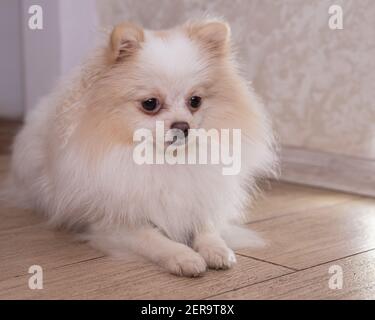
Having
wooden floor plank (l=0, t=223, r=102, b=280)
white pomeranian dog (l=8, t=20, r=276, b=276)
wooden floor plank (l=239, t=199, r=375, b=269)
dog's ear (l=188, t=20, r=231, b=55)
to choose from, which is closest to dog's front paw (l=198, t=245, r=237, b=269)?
white pomeranian dog (l=8, t=20, r=276, b=276)

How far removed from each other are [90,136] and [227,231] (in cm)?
49

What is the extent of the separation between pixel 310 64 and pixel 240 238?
994mm

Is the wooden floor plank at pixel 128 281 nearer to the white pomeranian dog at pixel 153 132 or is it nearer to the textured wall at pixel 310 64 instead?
the white pomeranian dog at pixel 153 132

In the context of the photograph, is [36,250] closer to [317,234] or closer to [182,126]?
[182,126]

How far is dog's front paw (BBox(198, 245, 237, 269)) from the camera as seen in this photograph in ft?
5.09

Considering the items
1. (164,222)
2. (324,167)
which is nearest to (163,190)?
(164,222)

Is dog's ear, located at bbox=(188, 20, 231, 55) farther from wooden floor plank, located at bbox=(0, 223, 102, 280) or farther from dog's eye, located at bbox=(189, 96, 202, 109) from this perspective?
wooden floor plank, located at bbox=(0, 223, 102, 280)

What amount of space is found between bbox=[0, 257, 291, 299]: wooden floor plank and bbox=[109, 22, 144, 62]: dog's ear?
Result: 527 mm

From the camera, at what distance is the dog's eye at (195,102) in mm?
1624

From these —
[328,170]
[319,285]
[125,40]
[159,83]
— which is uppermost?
[125,40]

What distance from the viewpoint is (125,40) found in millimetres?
1590

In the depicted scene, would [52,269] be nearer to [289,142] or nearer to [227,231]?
[227,231]

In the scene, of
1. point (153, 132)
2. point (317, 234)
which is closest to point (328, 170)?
point (317, 234)

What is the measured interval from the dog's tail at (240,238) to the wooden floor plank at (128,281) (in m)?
0.15
